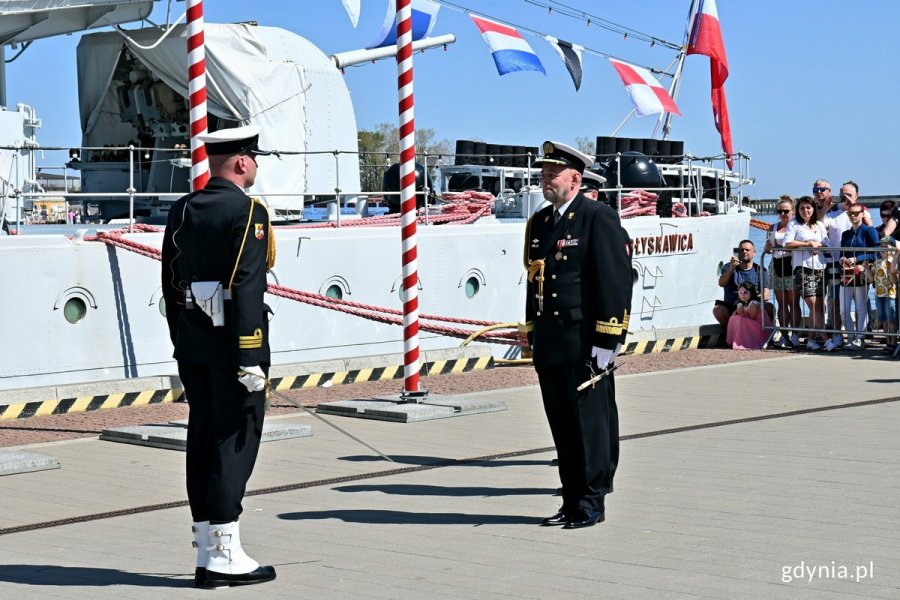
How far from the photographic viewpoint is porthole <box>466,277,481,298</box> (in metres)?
17.9

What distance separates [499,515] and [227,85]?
1103cm

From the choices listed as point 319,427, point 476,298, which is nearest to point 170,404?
point 319,427

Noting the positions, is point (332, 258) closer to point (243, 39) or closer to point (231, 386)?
point (243, 39)

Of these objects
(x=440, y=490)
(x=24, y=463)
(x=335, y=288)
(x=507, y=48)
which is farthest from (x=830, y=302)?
(x=24, y=463)

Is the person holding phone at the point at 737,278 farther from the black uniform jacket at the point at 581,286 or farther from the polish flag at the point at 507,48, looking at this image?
the black uniform jacket at the point at 581,286

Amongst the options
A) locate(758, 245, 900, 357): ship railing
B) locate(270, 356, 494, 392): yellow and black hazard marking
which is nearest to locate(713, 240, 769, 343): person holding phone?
locate(758, 245, 900, 357): ship railing

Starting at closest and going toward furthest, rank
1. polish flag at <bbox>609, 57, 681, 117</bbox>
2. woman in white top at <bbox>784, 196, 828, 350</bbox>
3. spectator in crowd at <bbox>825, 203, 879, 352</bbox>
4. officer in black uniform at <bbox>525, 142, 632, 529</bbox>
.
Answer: officer in black uniform at <bbox>525, 142, 632, 529</bbox> → spectator in crowd at <bbox>825, 203, 879, 352</bbox> → woman in white top at <bbox>784, 196, 828, 350</bbox> → polish flag at <bbox>609, 57, 681, 117</bbox>

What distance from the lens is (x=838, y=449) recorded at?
31.4ft

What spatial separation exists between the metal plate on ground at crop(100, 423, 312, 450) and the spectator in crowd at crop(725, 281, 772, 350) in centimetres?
832

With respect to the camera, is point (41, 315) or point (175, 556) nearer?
point (175, 556)

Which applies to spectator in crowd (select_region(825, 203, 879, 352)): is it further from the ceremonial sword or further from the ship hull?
Result: the ceremonial sword

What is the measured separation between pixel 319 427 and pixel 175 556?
433cm

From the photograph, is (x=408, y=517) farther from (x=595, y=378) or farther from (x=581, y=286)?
(x=581, y=286)

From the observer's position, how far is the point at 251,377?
240 inches
